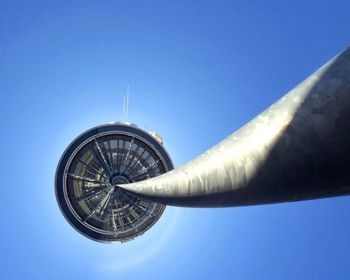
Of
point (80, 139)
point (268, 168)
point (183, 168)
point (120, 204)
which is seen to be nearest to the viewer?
point (268, 168)

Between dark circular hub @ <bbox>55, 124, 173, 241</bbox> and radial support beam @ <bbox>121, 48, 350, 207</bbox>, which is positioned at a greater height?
dark circular hub @ <bbox>55, 124, 173, 241</bbox>

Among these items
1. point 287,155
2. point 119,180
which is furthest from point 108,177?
point 287,155

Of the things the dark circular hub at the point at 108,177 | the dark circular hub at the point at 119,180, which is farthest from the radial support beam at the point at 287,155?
the dark circular hub at the point at 119,180

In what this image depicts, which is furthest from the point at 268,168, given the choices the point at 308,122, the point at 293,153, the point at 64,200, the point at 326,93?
the point at 64,200

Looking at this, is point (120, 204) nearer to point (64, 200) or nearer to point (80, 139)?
point (64, 200)

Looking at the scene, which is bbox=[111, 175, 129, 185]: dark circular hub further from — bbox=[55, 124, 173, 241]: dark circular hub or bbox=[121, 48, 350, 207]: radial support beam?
bbox=[121, 48, 350, 207]: radial support beam

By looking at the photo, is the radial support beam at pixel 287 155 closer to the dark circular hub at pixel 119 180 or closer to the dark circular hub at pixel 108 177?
the dark circular hub at pixel 108 177

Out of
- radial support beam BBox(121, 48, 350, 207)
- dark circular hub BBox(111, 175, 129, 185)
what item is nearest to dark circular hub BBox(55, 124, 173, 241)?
dark circular hub BBox(111, 175, 129, 185)
